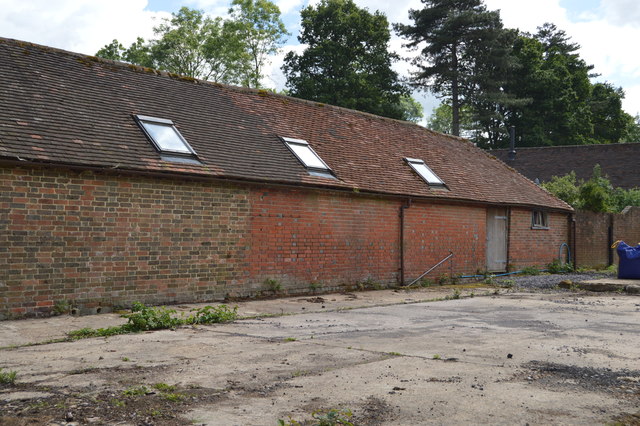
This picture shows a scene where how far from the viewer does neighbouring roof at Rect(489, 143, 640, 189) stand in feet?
117

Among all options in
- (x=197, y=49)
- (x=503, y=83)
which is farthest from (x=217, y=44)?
(x=503, y=83)

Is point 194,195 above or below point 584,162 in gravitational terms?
below

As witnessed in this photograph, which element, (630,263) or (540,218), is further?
(540,218)

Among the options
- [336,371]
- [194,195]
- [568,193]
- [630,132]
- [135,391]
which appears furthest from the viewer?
[630,132]

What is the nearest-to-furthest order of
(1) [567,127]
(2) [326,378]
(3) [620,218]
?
(2) [326,378]
(3) [620,218]
(1) [567,127]

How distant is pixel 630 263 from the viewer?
16672 mm

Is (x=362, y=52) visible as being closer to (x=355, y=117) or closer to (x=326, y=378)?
(x=355, y=117)

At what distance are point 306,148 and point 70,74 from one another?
223 inches

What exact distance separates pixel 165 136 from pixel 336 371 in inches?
312

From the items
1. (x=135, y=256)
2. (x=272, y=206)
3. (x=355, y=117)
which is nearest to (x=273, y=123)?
(x=272, y=206)

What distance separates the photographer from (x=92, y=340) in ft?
25.0

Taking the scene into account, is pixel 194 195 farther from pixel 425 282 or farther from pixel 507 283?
pixel 507 283

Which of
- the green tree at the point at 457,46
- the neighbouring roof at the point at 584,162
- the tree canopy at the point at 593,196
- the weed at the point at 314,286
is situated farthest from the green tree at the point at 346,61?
Result: the weed at the point at 314,286

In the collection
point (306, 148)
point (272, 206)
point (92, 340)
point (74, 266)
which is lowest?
point (92, 340)
